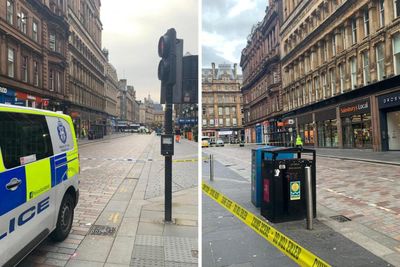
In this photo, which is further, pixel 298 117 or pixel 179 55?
pixel 298 117

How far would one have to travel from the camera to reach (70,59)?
31.7ft

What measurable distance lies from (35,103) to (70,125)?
160 centimetres

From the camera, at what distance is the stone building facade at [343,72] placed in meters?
22.0

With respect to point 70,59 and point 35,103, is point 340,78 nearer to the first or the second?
point 70,59

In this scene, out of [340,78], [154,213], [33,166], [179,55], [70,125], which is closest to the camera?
[33,166]

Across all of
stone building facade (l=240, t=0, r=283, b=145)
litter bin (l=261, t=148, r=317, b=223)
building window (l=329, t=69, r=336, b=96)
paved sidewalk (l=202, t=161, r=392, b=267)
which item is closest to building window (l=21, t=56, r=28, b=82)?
paved sidewalk (l=202, t=161, r=392, b=267)

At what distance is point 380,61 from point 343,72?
502 centimetres

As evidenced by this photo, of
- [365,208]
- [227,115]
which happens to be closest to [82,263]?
[365,208]

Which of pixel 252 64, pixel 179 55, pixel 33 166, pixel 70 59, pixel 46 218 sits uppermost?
pixel 252 64

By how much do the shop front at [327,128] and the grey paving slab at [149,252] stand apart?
27.3 metres

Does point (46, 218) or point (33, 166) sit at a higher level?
point (33, 166)

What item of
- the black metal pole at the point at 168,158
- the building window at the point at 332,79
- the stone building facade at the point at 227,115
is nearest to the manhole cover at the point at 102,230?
the black metal pole at the point at 168,158

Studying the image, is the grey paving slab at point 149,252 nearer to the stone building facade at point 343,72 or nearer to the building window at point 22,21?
the building window at point 22,21

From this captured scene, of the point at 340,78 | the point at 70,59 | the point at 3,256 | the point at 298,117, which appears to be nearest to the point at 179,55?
the point at 3,256
